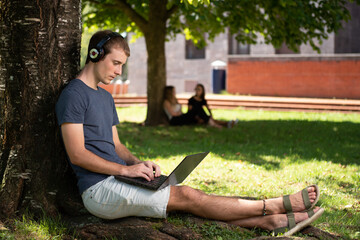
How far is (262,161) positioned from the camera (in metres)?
8.38

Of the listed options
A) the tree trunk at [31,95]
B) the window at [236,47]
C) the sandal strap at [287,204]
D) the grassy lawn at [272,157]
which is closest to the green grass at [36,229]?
the tree trunk at [31,95]

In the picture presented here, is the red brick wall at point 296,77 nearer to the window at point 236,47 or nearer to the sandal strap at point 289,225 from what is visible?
the window at point 236,47

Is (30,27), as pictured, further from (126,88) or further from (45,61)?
(126,88)

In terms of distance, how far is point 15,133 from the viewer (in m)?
4.03

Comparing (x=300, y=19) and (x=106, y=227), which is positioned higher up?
(x=300, y=19)

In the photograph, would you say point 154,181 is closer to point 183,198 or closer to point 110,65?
point 183,198

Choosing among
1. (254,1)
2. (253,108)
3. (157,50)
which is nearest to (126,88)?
(253,108)

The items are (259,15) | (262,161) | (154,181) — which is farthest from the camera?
(259,15)

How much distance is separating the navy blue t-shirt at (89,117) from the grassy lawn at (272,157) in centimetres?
232

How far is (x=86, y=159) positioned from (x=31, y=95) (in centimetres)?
81

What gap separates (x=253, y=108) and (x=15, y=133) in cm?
1837

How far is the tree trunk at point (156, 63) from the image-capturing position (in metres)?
14.0

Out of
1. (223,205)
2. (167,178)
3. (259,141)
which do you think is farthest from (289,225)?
(259,141)

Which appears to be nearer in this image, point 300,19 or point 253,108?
point 300,19
